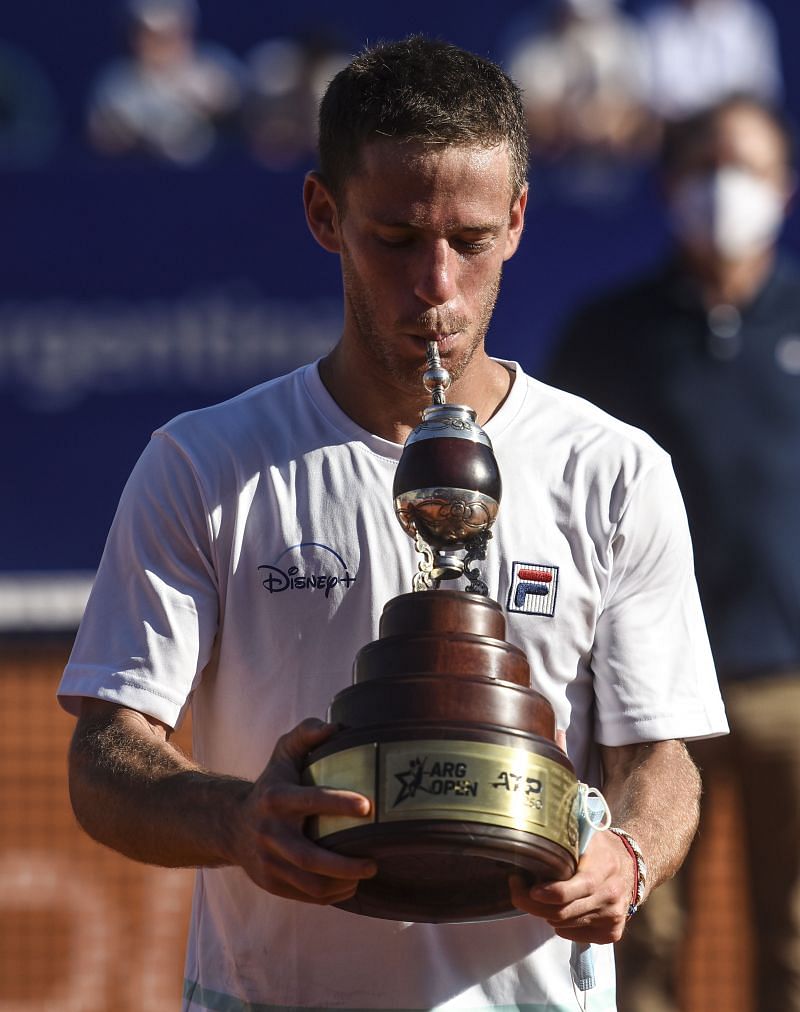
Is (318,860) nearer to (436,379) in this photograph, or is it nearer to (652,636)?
(436,379)

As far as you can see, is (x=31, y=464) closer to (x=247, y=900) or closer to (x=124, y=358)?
(x=124, y=358)

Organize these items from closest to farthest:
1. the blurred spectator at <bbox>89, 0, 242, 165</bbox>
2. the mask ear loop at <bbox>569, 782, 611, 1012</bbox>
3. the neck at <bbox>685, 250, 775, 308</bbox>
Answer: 1. the mask ear loop at <bbox>569, 782, 611, 1012</bbox>
2. the neck at <bbox>685, 250, 775, 308</bbox>
3. the blurred spectator at <bbox>89, 0, 242, 165</bbox>

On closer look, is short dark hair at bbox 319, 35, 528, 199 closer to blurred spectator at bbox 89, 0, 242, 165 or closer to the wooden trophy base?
the wooden trophy base

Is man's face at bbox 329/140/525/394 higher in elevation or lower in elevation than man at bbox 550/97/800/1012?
higher

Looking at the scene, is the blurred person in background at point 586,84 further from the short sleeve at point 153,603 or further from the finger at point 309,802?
the finger at point 309,802

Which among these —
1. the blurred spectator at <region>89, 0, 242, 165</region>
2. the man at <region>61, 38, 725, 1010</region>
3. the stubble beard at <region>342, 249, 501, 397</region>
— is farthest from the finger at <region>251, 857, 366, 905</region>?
the blurred spectator at <region>89, 0, 242, 165</region>

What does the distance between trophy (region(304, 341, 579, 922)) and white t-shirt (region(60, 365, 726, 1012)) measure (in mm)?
302

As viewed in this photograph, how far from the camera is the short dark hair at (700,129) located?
7285 mm

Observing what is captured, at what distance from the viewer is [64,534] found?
7.95m

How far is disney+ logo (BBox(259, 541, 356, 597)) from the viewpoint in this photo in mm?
2885

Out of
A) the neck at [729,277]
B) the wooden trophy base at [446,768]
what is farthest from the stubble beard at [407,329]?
the neck at [729,277]

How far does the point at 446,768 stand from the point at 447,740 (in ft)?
0.12

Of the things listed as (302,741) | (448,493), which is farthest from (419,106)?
(302,741)

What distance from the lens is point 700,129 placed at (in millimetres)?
7258
